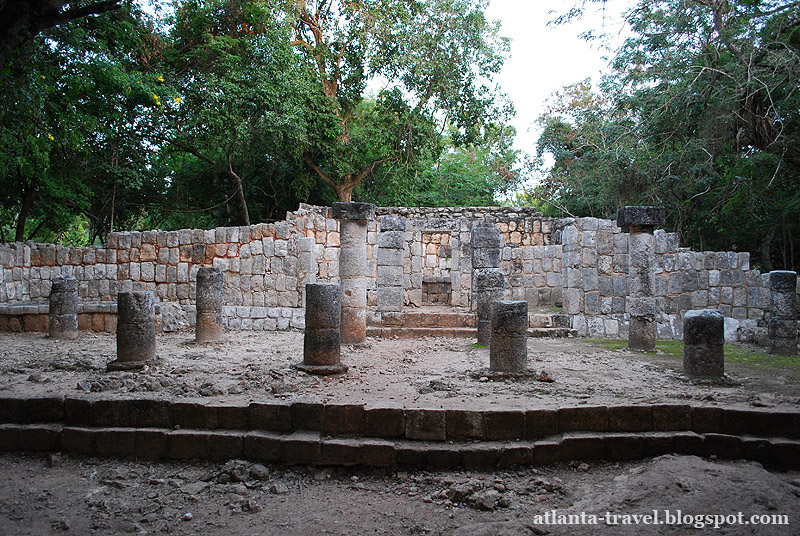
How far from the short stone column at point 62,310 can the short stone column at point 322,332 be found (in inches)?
261

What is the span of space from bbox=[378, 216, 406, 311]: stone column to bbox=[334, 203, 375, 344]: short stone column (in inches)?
80.5

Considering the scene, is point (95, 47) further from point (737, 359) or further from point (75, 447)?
point (737, 359)

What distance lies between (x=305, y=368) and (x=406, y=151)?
13085mm

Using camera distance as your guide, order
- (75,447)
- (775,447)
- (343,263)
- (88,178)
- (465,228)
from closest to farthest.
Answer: (775,447)
(75,447)
(343,263)
(465,228)
(88,178)

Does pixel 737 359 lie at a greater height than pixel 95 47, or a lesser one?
lesser

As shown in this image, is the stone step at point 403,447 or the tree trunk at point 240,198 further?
the tree trunk at point 240,198

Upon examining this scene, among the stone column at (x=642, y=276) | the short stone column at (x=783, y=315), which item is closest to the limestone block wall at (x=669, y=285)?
the short stone column at (x=783, y=315)

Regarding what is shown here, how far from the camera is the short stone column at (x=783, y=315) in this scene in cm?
1017

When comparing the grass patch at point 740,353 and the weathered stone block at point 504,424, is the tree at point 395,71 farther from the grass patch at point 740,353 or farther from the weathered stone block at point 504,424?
the weathered stone block at point 504,424

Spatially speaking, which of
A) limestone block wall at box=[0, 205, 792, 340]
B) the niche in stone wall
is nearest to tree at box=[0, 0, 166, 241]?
limestone block wall at box=[0, 205, 792, 340]

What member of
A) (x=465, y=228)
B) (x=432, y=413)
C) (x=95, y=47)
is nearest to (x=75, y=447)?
(x=432, y=413)

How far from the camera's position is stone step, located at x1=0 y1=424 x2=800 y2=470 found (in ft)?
17.3

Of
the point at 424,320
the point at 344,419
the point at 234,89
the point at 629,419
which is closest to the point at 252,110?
the point at 234,89

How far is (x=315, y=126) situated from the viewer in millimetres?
18219
